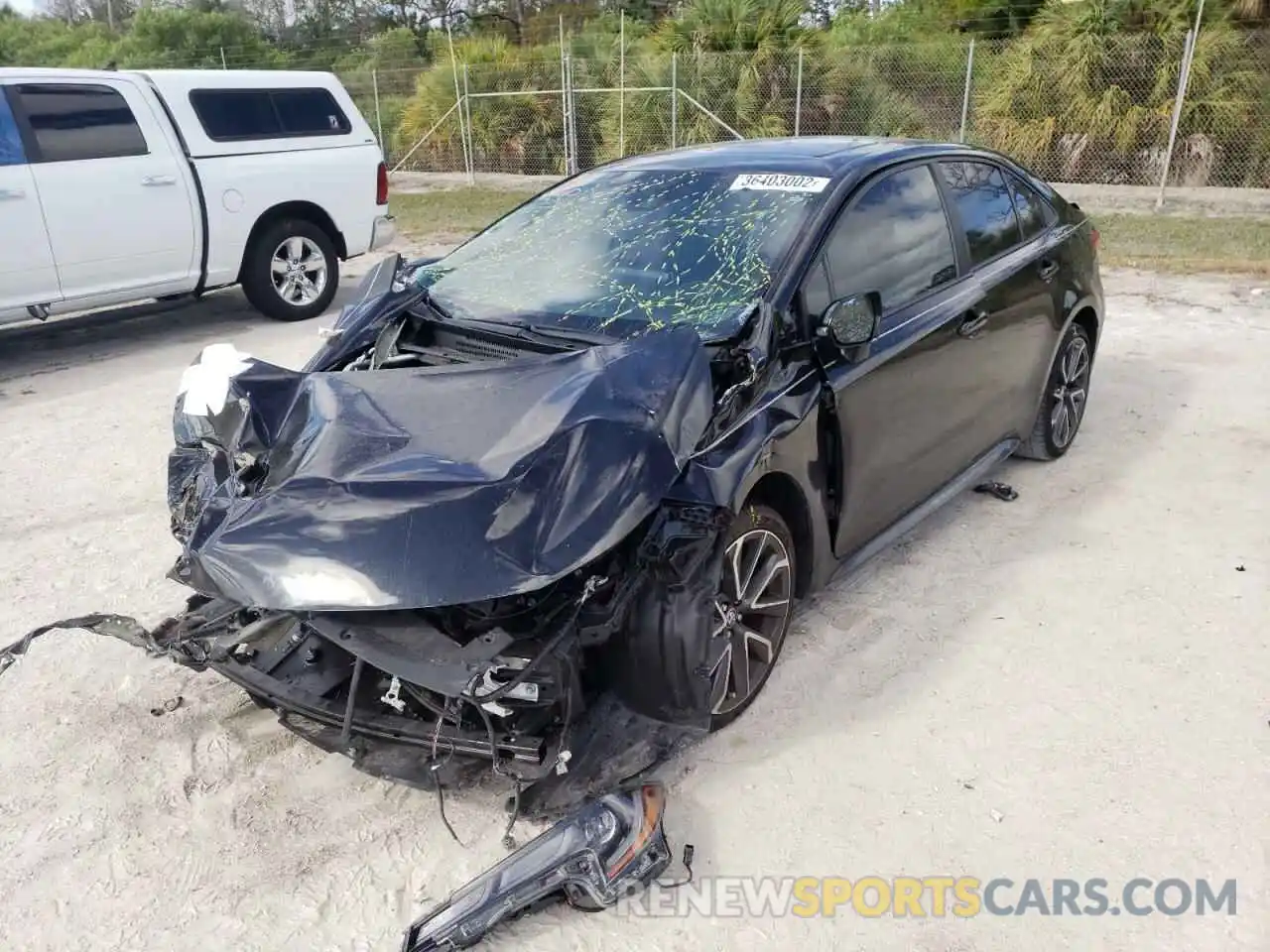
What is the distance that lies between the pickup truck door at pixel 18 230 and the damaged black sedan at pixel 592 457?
4.10 meters

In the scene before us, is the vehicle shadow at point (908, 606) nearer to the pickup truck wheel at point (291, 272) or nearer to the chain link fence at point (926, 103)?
the pickup truck wheel at point (291, 272)

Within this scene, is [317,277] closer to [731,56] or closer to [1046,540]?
[1046,540]

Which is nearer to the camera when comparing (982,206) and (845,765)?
(845,765)

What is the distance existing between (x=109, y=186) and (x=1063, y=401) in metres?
6.49

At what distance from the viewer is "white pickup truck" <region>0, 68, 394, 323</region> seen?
6883 mm

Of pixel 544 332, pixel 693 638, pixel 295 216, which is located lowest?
pixel 693 638

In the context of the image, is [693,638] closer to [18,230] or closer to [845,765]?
[845,765]

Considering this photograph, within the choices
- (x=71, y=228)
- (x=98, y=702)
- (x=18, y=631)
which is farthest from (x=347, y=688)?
(x=71, y=228)

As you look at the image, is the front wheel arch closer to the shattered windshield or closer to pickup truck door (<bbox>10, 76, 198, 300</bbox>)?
pickup truck door (<bbox>10, 76, 198, 300</bbox>)

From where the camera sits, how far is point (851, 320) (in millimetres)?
3199

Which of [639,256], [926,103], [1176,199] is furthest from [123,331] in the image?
[1176,199]

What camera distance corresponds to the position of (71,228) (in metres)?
7.00

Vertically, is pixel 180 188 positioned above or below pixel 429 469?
above

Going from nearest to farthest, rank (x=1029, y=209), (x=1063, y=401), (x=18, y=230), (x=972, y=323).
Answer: (x=972, y=323) → (x=1029, y=209) → (x=1063, y=401) → (x=18, y=230)
